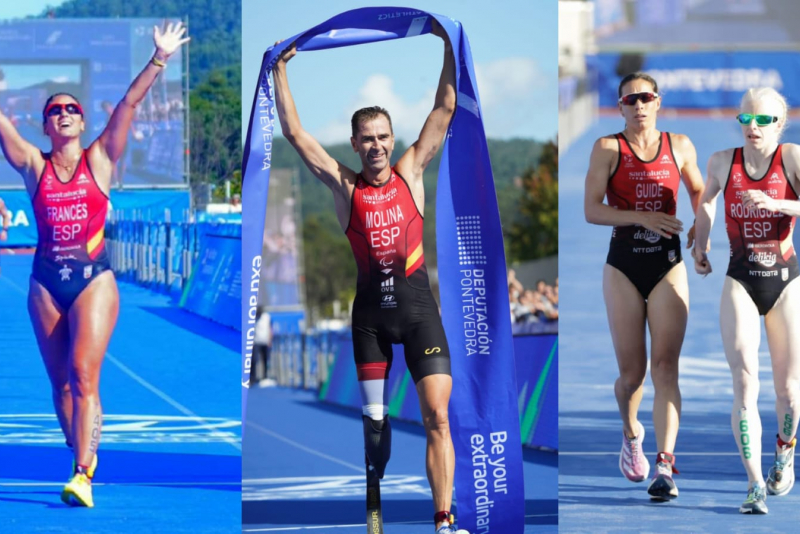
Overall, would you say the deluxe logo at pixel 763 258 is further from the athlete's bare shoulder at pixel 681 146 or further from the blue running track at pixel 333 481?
the blue running track at pixel 333 481

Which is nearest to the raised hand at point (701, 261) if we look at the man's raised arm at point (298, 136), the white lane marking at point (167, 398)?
the man's raised arm at point (298, 136)

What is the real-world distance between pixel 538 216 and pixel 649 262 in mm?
53239

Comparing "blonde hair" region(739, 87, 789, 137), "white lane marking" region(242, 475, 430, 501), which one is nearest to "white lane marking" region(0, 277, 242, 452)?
"white lane marking" region(242, 475, 430, 501)

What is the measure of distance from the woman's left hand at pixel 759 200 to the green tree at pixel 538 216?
1997 inches

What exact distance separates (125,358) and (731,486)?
4.46 meters

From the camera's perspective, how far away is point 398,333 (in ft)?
22.3

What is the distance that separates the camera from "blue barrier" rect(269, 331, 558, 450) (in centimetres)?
1205

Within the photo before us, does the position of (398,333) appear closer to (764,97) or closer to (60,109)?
(60,109)

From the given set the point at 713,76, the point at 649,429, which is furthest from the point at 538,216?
the point at 649,429

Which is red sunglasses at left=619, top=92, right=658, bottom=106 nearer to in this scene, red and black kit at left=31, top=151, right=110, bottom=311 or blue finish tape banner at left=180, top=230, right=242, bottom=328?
blue finish tape banner at left=180, top=230, right=242, bottom=328

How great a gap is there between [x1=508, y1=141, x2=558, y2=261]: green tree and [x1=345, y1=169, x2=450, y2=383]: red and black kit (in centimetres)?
5198

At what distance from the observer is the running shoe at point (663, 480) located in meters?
8.30

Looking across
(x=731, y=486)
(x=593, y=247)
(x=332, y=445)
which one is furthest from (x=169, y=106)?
(x=593, y=247)

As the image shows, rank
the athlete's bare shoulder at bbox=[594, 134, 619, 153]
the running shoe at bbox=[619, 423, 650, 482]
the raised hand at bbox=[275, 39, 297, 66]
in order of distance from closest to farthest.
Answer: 1. the raised hand at bbox=[275, 39, 297, 66]
2. the athlete's bare shoulder at bbox=[594, 134, 619, 153]
3. the running shoe at bbox=[619, 423, 650, 482]
